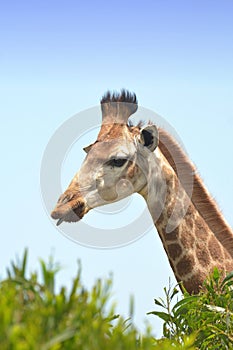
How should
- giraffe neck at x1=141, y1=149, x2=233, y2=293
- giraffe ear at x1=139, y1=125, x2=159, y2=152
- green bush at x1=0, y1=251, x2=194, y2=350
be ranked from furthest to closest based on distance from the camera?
giraffe ear at x1=139, y1=125, x2=159, y2=152 → giraffe neck at x1=141, y1=149, x2=233, y2=293 → green bush at x1=0, y1=251, x2=194, y2=350

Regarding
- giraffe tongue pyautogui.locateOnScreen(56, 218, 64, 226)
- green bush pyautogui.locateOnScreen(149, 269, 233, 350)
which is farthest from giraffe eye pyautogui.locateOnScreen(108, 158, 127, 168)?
green bush pyautogui.locateOnScreen(149, 269, 233, 350)

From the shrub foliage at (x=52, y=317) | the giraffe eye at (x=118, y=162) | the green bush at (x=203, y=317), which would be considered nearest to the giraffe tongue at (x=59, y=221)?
the giraffe eye at (x=118, y=162)

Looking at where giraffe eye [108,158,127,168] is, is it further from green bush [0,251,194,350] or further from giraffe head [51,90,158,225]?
green bush [0,251,194,350]

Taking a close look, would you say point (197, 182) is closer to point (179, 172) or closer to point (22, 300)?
point (179, 172)

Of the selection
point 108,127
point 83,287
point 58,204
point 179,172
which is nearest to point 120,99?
point 108,127

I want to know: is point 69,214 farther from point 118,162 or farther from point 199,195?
point 199,195

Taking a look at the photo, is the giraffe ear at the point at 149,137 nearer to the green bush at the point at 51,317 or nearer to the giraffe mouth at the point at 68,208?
the giraffe mouth at the point at 68,208

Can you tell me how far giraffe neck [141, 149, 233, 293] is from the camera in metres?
8.15

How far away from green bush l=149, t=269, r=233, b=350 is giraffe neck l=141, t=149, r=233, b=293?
441 centimetres

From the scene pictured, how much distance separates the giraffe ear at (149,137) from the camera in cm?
898

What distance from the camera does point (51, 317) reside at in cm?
150

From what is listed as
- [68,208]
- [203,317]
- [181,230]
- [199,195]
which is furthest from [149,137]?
[203,317]

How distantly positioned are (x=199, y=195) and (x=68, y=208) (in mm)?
1790

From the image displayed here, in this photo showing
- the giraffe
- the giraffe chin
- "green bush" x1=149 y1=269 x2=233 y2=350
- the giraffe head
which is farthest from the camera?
the giraffe head
